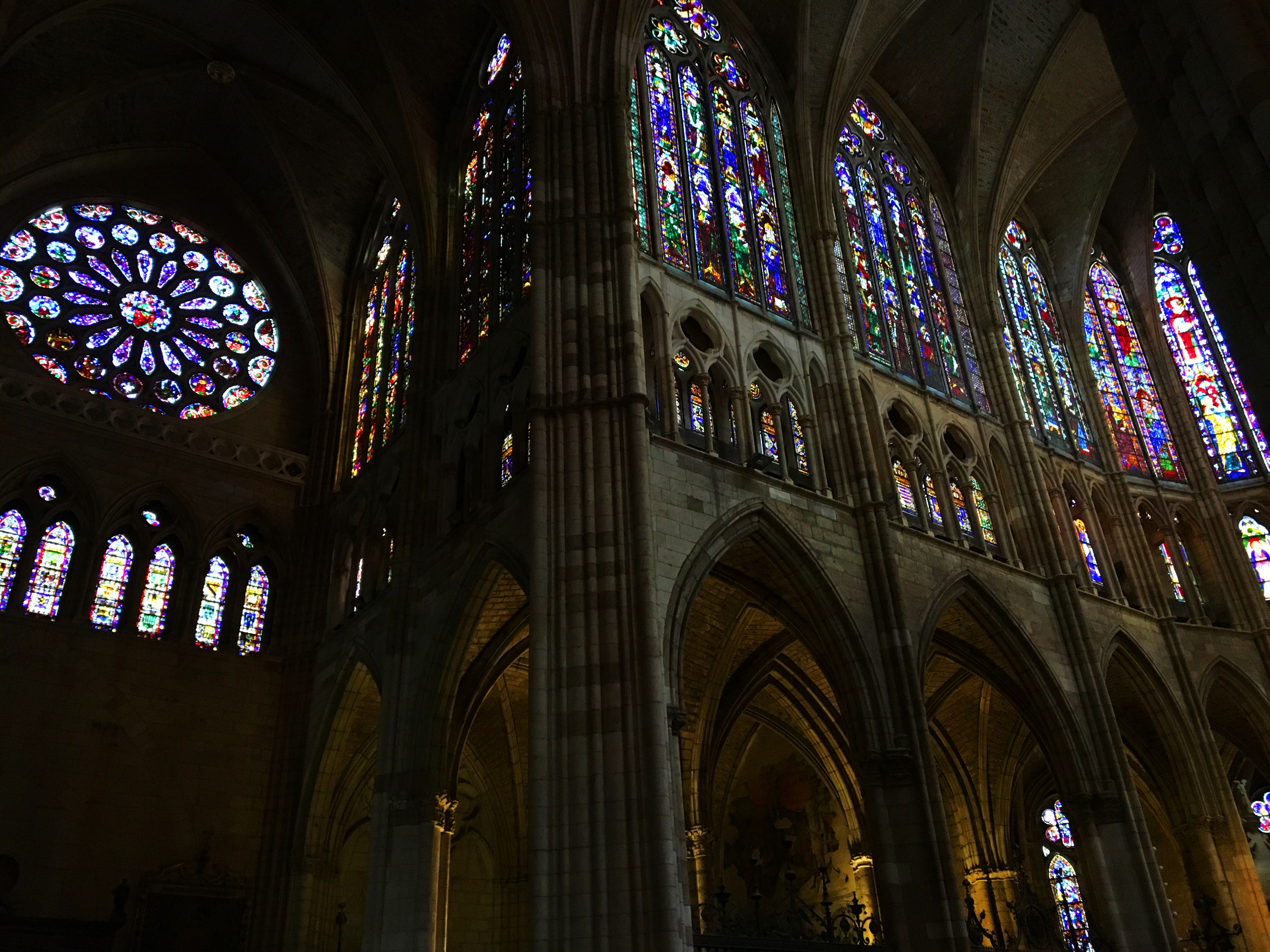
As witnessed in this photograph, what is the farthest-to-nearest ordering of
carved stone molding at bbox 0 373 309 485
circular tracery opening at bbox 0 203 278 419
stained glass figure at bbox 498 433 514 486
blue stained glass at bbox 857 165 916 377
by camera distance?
1. circular tracery opening at bbox 0 203 278 419
2. blue stained glass at bbox 857 165 916 377
3. carved stone molding at bbox 0 373 309 485
4. stained glass figure at bbox 498 433 514 486

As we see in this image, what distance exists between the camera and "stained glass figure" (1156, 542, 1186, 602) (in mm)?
18922

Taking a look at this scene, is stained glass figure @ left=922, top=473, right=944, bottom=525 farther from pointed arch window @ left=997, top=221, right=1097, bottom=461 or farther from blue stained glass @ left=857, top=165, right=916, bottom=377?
pointed arch window @ left=997, top=221, right=1097, bottom=461

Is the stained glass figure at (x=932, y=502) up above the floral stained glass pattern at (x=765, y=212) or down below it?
below

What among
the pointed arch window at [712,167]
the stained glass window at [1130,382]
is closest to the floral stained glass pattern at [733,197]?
the pointed arch window at [712,167]

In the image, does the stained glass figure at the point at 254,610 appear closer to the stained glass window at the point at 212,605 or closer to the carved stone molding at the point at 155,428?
the stained glass window at the point at 212,605

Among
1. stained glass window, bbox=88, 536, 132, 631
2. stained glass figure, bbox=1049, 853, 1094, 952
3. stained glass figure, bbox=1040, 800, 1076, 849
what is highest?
stained glass window, bbox=88, 536, 132, 631

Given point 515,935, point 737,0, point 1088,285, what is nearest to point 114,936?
point 515,935

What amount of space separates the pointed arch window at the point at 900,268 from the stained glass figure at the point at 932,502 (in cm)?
186

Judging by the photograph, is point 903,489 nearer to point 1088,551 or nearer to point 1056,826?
point 1088,551

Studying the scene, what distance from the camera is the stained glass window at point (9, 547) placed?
610 inches

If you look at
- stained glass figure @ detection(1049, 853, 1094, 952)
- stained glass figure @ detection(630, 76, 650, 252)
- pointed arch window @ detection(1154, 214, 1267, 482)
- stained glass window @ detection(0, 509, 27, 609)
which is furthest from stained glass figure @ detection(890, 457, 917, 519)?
stained glass window @ detection(0, 509, 27, 609)

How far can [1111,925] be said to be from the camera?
45.3ft

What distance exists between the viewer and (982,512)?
16625mm

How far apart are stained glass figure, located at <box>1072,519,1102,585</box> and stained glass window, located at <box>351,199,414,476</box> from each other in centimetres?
1123
